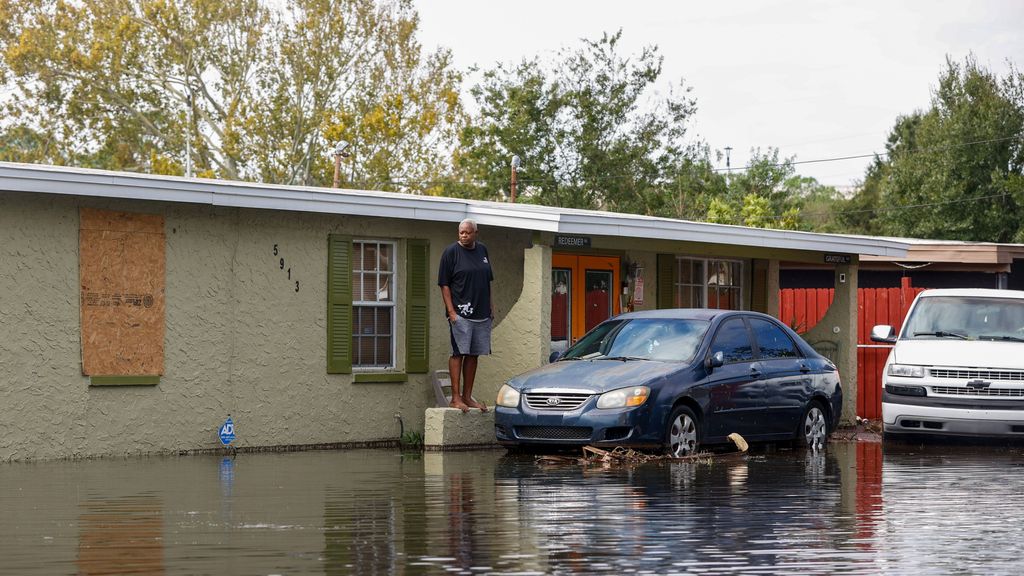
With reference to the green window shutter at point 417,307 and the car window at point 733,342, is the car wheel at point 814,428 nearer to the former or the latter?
the car window at point 733,342

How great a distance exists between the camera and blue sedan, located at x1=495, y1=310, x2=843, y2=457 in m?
14.4

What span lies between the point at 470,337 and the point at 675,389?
9.03 ft

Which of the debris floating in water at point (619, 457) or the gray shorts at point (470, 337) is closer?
the debris floating in water at point (619, 457)

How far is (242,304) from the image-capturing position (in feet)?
53.6

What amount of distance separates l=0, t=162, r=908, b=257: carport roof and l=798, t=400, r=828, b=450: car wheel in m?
3.15

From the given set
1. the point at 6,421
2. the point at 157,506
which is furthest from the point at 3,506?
the point at 6,421

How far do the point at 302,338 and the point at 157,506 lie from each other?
630 centimetres

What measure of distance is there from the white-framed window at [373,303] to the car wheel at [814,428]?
4.81 metres

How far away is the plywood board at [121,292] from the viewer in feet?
49.5

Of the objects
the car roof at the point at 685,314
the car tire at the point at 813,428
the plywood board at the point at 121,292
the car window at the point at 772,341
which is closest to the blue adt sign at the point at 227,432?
the plywood board at the point at 121,292

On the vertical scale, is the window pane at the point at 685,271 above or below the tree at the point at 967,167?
below

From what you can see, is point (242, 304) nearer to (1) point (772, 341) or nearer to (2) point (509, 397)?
(2) point (509, 397)

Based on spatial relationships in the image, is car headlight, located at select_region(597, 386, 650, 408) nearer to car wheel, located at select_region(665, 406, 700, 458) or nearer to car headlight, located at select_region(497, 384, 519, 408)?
car wheel, located at select_region(665, 406, 700, 458)

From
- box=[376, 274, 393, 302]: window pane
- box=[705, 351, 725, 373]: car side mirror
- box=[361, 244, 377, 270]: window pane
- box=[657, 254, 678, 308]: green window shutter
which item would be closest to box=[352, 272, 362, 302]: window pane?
box=[361, 244, 377, 270]: window pane
